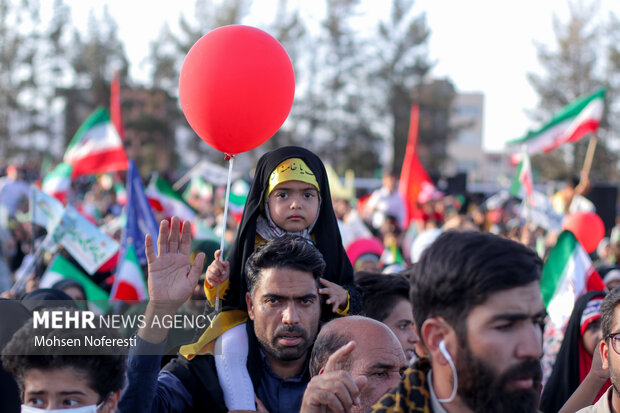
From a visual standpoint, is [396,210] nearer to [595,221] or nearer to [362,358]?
[595,221]

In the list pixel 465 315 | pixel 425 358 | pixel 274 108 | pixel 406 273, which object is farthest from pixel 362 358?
pixel 406 273

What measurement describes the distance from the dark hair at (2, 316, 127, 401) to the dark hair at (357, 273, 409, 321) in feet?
5.77

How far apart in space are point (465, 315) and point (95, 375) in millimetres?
1425

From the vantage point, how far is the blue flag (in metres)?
6.34

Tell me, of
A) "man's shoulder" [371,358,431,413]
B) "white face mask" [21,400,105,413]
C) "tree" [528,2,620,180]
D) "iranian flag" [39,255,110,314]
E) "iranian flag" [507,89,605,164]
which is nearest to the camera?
"man's shoulder" [371,358,431,413]

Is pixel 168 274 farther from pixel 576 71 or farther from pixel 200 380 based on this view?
pixel 576 71

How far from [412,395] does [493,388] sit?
0.81ft

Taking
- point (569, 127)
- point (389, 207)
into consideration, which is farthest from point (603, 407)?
point (389, 207)

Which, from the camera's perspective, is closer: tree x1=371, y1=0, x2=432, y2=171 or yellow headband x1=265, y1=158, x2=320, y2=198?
yellow headband x1=265, y1=158, x2=320, y2=198

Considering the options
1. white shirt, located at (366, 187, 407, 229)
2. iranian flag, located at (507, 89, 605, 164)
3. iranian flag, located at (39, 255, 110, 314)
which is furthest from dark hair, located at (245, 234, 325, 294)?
white shirt, located at (366, 187, 407, 229)

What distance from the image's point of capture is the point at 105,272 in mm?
7203

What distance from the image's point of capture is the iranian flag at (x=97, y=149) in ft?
31.7

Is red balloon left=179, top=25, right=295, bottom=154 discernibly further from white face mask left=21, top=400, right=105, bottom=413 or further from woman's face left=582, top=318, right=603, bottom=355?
woman's face left=582, top=318, right=603, bottom=355

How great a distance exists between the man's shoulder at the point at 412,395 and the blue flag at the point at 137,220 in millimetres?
4556
